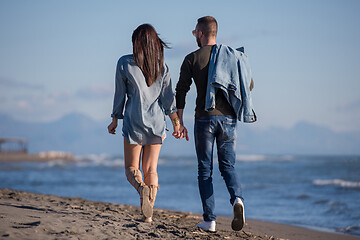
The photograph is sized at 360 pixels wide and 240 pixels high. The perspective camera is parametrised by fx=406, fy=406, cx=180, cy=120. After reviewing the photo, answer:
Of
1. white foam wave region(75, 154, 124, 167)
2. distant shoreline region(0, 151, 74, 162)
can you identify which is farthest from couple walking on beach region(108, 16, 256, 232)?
distant shoreline region(0, 151, 74, 162)

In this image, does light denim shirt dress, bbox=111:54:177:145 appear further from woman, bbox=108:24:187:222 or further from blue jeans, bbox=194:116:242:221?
blue jeans, bbox=194:116:242:221

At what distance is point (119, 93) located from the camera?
4.11 m

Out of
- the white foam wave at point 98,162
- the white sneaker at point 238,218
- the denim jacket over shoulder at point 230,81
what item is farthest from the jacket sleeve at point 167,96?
the white foam wave at point 98,162

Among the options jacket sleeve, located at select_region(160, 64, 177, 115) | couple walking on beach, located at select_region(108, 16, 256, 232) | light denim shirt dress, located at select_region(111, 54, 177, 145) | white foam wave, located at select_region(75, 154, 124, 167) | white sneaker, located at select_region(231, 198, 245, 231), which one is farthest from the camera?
white foam wave, located at select_region(75, 154, 124, 167)

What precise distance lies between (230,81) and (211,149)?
2.27 ft

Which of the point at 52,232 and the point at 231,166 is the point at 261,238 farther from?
the point at 52,232

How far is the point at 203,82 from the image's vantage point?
400cm

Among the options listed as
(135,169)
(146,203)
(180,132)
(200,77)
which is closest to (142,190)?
(146,203)

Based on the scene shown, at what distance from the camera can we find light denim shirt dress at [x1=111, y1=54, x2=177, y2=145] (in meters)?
4.07

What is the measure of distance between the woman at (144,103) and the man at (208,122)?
0.81 ft

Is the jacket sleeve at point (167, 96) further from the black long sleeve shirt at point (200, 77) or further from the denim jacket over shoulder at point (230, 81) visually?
the denim jacket over shoulder at point (230, 81)

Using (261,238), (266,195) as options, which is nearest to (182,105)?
(261,238)

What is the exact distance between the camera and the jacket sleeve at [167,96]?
164 inches

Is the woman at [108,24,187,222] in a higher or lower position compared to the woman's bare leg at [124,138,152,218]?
higher
